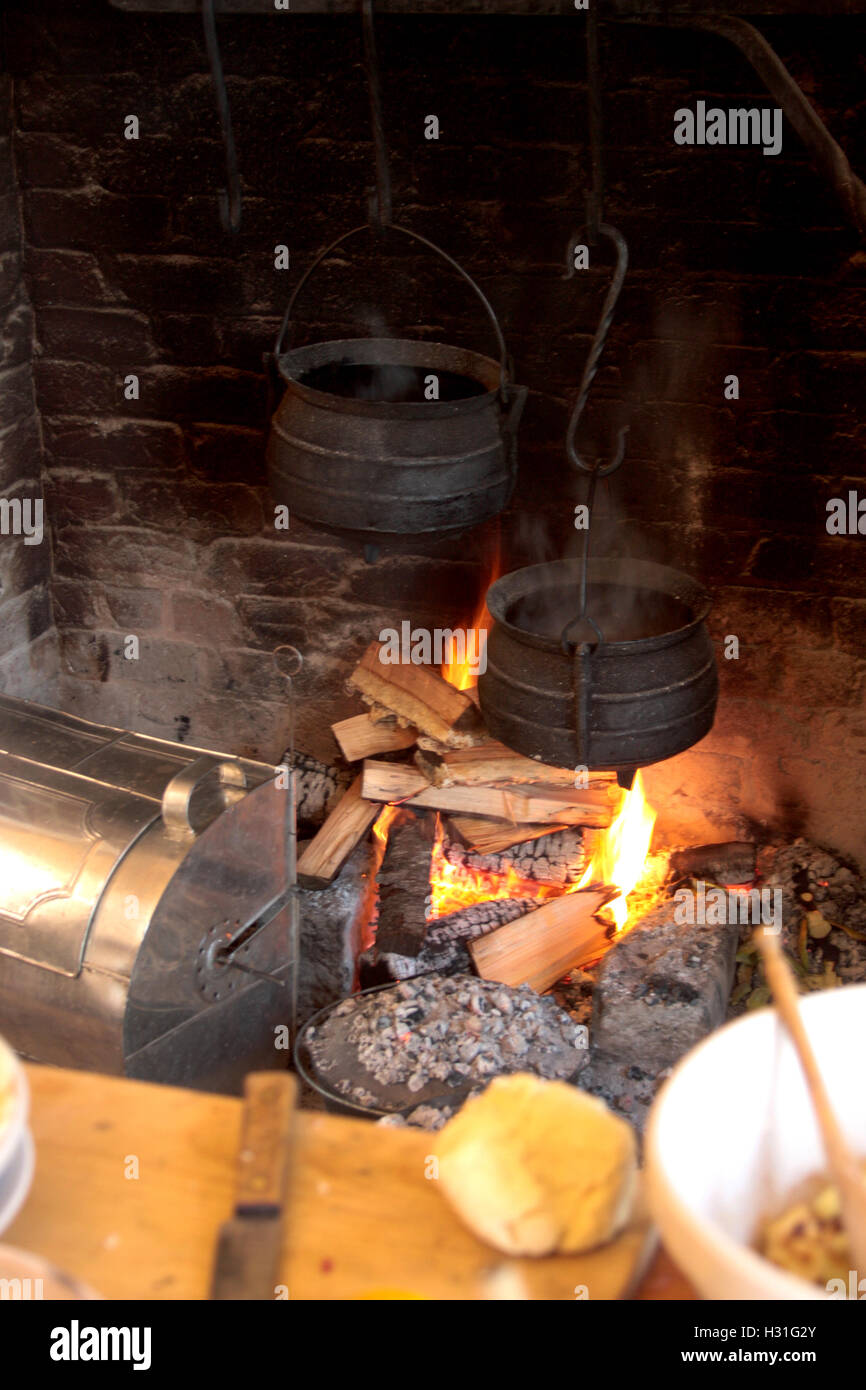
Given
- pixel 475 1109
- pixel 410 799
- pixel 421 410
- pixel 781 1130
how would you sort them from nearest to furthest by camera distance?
pixel 781 1130
pixel 475 1109
pixel 421 410
pixel 410 799

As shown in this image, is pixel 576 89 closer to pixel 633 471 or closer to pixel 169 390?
pixel 633 471

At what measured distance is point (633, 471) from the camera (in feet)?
12.6

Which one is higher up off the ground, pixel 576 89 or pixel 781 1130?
pixel 576 89

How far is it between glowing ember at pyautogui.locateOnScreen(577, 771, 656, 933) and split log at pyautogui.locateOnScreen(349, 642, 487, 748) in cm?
57

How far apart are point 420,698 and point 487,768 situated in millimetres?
317

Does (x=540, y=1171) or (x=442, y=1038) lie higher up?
(x=540, y=1171)

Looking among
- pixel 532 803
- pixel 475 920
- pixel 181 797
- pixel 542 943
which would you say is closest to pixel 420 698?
pixel 532 803

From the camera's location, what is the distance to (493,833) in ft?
13.2

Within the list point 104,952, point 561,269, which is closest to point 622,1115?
point 104,952

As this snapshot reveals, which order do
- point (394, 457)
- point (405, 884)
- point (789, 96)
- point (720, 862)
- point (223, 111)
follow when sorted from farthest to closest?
point (720, 862), point (405, 884), point (394, 457), point (223, 111), point (789, 96)

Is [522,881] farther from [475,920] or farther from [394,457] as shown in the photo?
[394,457]

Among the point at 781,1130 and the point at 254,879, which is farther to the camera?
the point at 254,879

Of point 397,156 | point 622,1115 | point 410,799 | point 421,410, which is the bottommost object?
point 622,1115

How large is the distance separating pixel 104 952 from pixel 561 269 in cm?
227
